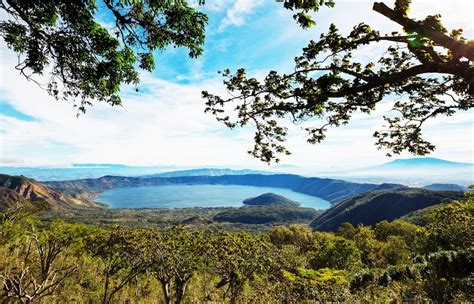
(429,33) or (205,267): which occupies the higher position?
(429,33)

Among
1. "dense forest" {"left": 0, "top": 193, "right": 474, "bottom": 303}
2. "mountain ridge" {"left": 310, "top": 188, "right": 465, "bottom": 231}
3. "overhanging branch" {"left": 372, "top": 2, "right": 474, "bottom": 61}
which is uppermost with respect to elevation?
"overhanging branch" {"left": 372, "top": 2, "right": 474, "bottom": 61}

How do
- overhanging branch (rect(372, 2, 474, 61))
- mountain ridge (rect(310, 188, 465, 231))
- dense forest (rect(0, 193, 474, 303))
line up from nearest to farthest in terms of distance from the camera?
overhanging branch (rect(372, 2, 474, 61)) < dense forest (rect(0, 193, 474, 303)) < mountain ridge (rect(310, 188, 465, 231))

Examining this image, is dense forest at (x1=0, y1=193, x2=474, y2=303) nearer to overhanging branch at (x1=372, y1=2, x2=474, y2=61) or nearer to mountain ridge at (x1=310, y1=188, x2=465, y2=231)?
overhanging branch at (x1=372, y1=2, x2=474, y2=61)

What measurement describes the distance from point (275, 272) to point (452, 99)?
15.3 m

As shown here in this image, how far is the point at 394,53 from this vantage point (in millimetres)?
8297

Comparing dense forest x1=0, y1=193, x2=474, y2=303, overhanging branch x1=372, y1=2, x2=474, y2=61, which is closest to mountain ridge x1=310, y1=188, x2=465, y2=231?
dense forest x1=0, y1=193, x2=474, y2=303

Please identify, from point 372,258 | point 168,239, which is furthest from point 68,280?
point 372,258

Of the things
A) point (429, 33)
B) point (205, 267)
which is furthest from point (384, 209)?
point (429, 33)

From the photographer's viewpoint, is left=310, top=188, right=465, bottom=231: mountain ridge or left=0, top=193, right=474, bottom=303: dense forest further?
left=310, top=188, right=465, bottom=231: mountain ridge

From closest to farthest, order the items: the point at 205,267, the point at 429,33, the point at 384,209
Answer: the point at 429,33
the point at 205,267
the point at 384,209

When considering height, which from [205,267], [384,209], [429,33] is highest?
[429,33]

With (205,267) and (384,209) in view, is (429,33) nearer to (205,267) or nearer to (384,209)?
(205,267)

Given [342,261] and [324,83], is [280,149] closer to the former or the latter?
[324,83]

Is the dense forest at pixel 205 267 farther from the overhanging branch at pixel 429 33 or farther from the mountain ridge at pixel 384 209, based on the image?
the mountain ridge at pixel 384 209
